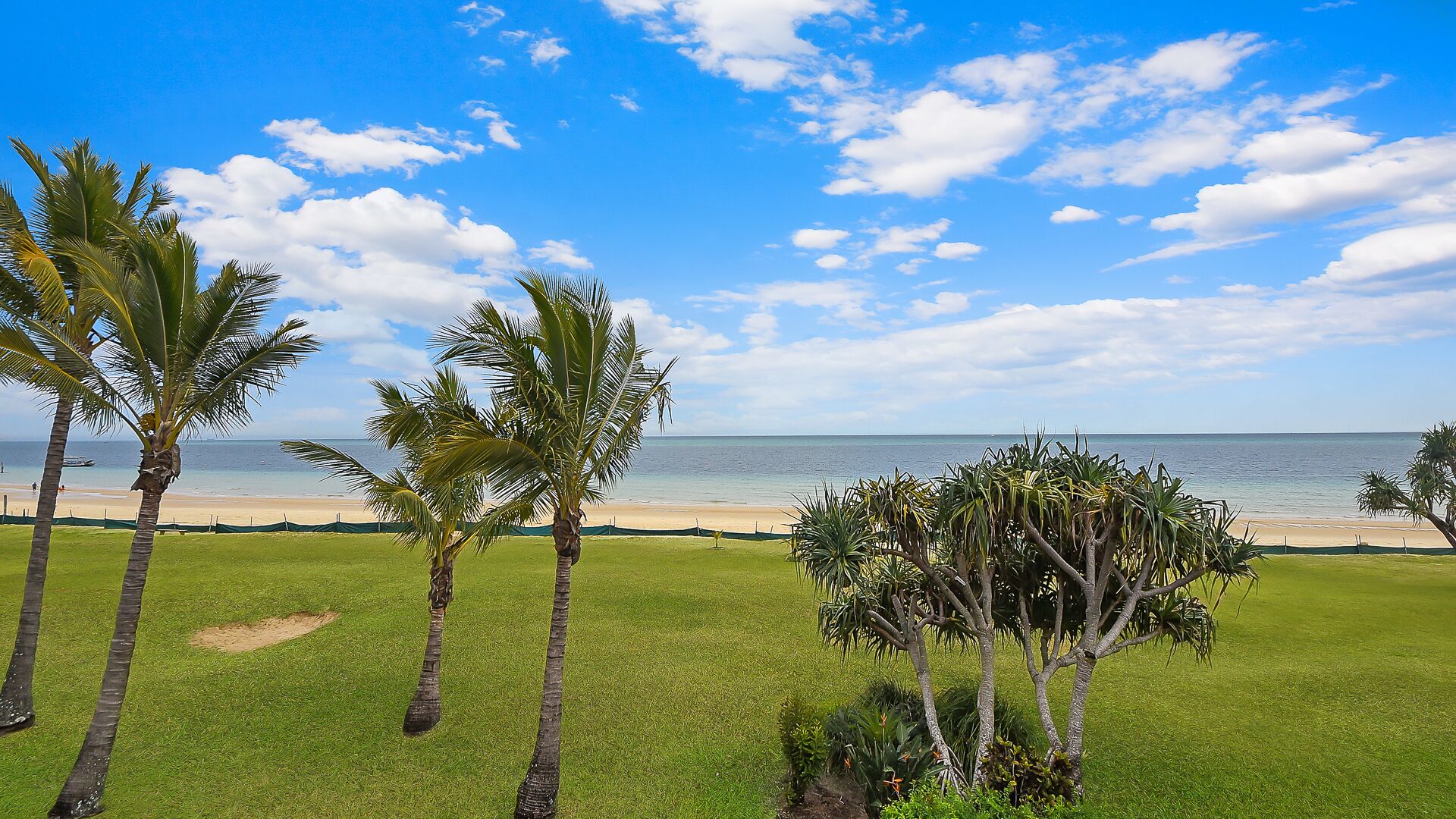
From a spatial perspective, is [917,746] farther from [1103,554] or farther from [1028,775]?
[1103,554]

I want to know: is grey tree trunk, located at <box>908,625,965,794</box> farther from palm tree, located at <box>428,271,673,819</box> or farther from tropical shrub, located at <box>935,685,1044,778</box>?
palm tree, located at <box>428,271,673,819</box>

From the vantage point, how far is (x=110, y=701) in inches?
379

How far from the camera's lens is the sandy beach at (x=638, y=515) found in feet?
137

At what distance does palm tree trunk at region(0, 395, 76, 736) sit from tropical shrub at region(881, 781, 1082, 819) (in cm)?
1425

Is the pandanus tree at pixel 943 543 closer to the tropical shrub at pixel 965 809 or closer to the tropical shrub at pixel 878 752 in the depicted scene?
the tropical shrub at pixel 878 752

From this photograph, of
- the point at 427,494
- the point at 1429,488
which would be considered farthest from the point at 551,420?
the point at 1429,488

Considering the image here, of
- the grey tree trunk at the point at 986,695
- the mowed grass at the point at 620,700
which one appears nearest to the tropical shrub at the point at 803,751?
the mowed grass at the point at 620,700

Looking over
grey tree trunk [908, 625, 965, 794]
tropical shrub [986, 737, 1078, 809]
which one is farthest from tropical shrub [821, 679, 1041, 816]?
tropical shrub [986, 737, 1078, 809]

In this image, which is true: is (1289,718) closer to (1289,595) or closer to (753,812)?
(753,812)

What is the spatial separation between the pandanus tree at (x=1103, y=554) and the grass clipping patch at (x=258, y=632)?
1763cm

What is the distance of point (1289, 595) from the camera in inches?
871

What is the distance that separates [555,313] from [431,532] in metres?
4.71

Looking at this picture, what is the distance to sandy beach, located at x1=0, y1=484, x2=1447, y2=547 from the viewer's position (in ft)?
137

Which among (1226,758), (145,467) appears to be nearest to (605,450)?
(145,467)
